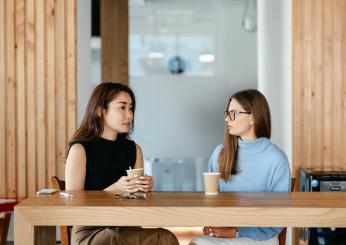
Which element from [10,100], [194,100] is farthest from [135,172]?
[194,100]

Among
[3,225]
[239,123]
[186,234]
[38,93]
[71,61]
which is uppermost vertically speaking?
[71,61]

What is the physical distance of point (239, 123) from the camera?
109 inches

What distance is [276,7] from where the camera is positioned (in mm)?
5398

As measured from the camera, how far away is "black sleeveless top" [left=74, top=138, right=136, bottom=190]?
9.51ft

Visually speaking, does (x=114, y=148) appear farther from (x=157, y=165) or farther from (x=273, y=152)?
(x=157, y=165)

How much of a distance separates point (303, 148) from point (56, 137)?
2070 mm

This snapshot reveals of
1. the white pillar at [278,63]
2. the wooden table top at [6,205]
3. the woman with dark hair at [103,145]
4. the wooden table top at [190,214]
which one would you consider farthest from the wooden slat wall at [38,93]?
the wooden table top at [190,214]

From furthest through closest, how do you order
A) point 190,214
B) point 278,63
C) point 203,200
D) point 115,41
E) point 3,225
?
point 115,41 → point 278,63 → point 3,225 → point 203,200 → point 190,214

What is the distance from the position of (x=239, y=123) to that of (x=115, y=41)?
4859mm

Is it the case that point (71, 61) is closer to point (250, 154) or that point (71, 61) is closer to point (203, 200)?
point (250, 154)

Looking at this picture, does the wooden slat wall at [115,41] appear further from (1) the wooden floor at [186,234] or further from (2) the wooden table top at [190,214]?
(2) the wooden table top at [190,214]

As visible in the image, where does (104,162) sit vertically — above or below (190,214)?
above

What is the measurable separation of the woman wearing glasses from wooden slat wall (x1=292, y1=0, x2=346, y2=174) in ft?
6.53

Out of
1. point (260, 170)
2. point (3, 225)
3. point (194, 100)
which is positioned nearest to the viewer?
point (260, 170)
